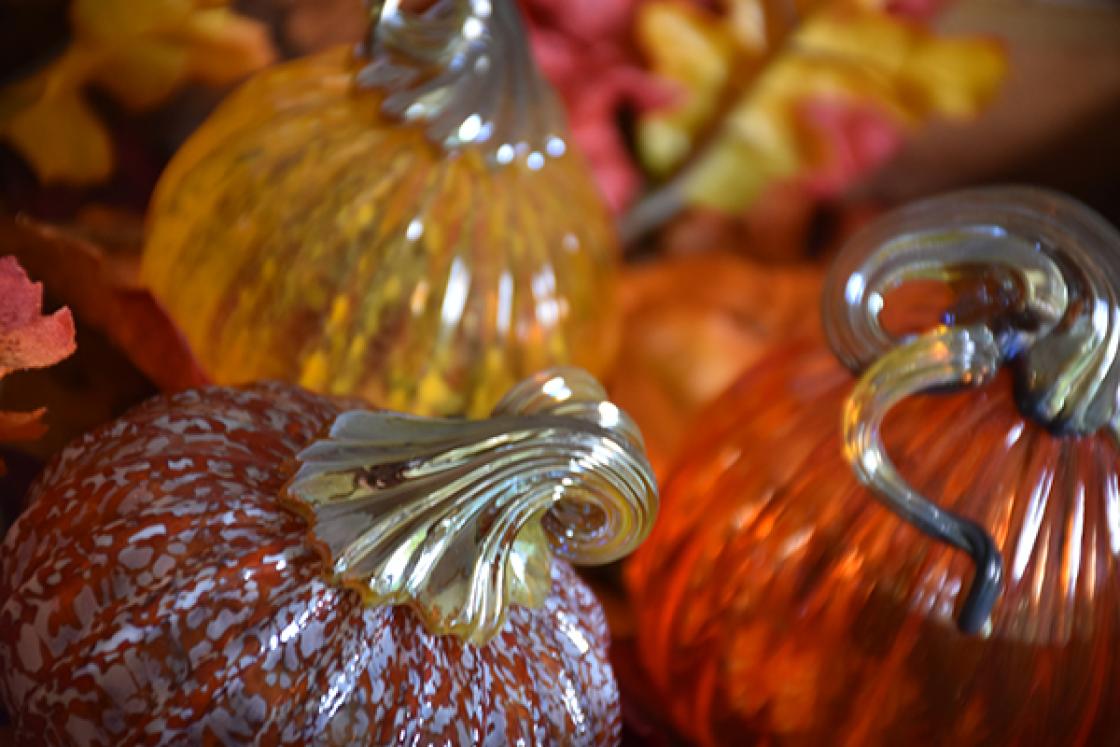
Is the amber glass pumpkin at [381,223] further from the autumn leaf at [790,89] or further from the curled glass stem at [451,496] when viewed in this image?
the autumn leaf at [790,89]

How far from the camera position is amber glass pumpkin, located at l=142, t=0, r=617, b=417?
16.9 inches

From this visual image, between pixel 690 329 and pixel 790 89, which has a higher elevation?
pixel 790 89

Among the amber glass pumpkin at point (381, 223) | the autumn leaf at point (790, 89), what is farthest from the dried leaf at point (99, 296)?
the autumn leaf at point (790, 89)

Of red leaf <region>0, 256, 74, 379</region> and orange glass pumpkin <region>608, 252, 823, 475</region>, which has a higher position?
red leaf <region>0, 256, 74, 379</region>

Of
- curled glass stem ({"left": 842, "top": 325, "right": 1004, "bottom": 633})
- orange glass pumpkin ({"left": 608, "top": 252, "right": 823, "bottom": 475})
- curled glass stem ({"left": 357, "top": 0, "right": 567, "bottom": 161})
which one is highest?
curled glass stem ({"left": 357, "top": 0, "right": 567, "bottom": 161})

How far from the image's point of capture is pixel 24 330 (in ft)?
1.06

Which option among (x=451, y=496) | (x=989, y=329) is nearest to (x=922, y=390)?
(x=989, y=329)

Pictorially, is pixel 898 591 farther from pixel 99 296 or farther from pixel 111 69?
pixel 111 69

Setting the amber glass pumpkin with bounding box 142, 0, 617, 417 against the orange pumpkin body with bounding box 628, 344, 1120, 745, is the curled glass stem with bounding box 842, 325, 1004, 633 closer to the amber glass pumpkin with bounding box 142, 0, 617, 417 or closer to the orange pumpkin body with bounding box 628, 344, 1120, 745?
the orange pumpkin body with bounding box 628, 344, 1120, 745

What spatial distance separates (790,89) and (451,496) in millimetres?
499

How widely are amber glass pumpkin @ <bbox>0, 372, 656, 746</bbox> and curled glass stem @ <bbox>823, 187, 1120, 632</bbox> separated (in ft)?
0.31

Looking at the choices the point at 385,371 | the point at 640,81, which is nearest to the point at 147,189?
the point at 385,371

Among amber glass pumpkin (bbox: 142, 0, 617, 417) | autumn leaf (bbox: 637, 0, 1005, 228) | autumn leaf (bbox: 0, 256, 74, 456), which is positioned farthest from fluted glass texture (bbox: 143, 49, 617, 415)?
autumn leaf (bbox: 637, 0, 1005, 228)

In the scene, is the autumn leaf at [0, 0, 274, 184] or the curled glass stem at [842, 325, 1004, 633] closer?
the curled glass stem at [842, 325, 1004, 633]
